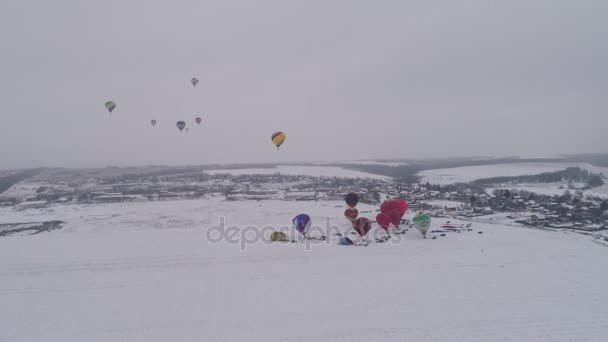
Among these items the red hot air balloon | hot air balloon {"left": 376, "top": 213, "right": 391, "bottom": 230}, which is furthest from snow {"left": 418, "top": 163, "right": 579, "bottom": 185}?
hot air balloon {"left": 376, "top": 213, "right": 391, "bottom": 230}

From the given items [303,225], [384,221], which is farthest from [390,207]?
[303,225]

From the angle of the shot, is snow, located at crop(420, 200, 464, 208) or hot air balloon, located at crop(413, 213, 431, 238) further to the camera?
snow, located at crop(420, 200, 464, 208)

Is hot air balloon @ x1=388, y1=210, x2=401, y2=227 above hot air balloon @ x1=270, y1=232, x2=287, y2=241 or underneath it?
above

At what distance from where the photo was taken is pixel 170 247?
41.5 ft

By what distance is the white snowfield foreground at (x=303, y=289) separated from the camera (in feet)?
22.1

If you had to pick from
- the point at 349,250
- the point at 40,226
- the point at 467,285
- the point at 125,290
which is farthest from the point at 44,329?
the point at 40,226

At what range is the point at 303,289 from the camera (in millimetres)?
8570

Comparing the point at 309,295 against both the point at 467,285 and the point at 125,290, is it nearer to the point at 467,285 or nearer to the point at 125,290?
the point at 467,285

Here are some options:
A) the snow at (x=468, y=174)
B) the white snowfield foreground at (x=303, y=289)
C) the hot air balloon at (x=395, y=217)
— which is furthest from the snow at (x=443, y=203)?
the snow at (x=468, y=174)

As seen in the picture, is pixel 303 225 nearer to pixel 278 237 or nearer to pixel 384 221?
pixel 278 237

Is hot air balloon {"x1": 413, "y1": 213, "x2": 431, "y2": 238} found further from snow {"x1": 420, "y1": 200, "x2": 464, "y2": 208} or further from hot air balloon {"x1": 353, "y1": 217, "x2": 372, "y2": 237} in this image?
snow {"x1": 420, "y1": 200, "x2": 464, "y2": 208}

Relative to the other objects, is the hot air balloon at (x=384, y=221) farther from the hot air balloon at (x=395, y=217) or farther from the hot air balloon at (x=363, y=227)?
the hot air balloon at (x=363, y=227)

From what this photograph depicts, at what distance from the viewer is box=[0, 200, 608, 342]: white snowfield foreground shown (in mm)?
6734

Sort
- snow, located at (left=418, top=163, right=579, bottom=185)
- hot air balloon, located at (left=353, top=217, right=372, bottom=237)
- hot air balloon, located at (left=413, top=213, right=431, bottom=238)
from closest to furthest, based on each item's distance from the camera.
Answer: hot air balloon, located at (left=353, top=217, right=372, bottom=237), hot air balloon, located at (left=413, top=213, right=431, bottom=238), snow, located at (left=418, top=163, right=579, bottom=185)
